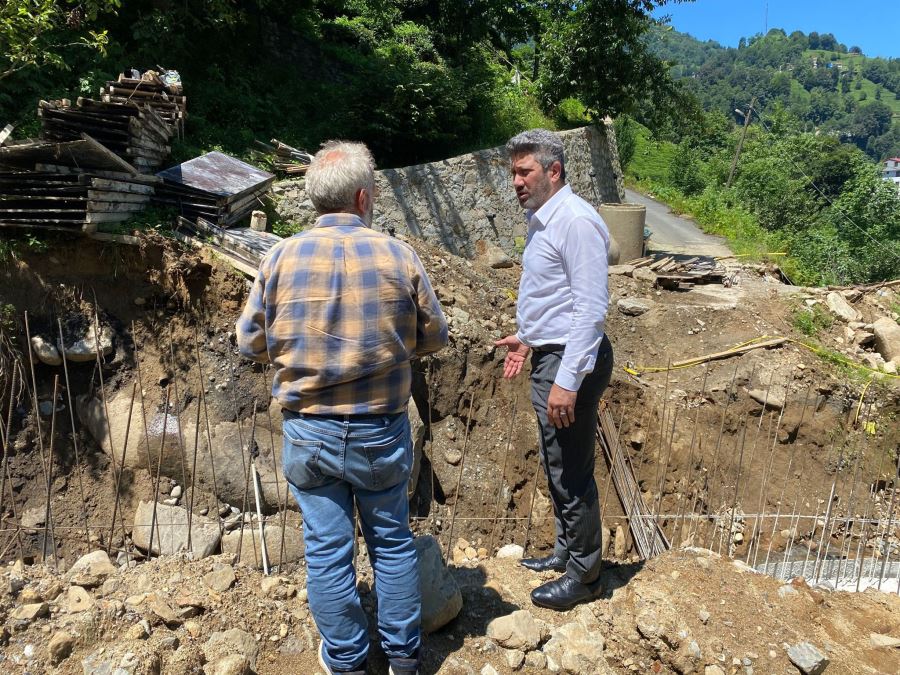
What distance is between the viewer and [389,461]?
1963 mm

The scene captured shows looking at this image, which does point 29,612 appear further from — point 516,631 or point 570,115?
point 570,115

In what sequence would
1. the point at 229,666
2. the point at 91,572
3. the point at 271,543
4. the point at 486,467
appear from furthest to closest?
the point at 486,467, the point at 271,543, the point at 91,572, the point at 229,666

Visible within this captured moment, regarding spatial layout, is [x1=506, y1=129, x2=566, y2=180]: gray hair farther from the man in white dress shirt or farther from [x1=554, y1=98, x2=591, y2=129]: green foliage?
[x1=554, y1=98, x2=591, y2=129]: green foliage

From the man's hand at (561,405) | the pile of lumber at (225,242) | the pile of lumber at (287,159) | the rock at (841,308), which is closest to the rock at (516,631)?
the man's hand at (561,405)

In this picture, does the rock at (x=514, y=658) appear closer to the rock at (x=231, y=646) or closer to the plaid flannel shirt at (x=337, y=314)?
the rock at (x=231, y=646)

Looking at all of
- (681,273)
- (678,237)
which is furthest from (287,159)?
(678,237)

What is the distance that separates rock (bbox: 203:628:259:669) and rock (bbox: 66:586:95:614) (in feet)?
1.62

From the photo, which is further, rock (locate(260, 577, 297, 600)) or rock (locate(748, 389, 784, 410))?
rock (locate(748, 389, 784, 410))

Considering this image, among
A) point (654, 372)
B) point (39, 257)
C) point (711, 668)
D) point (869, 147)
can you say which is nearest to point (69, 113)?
point (39, 257)

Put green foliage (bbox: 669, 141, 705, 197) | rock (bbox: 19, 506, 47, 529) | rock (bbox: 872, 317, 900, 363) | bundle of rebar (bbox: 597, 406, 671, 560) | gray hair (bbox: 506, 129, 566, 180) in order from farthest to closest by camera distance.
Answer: green foliage (bbox: 669, 141, 705, 197) < rock (bbox: 872, 317, 900, 363) < rock (bbox: 19, 506, 47, 529) < bundle of rebar (bbox: 597, 406, 671, 560) < gray hair (bbox: 506, 129, 566, 180)

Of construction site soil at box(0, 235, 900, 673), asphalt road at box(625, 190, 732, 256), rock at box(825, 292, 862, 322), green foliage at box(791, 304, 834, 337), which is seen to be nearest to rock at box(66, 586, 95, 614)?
construction site soil at box(0, 235, 900, 673)

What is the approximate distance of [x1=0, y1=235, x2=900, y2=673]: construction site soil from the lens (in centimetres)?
247

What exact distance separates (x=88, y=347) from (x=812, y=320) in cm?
811

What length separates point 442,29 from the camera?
1184 cm
